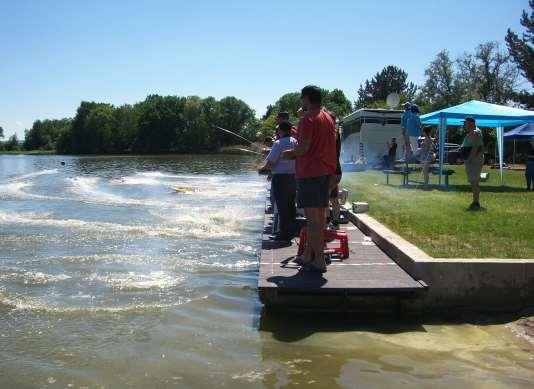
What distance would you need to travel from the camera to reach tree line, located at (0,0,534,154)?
213 ft

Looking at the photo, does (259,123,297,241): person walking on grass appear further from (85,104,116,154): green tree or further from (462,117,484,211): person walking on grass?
(85,104,116,154): green tree

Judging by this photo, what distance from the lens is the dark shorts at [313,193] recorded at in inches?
260

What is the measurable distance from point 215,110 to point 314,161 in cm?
10594

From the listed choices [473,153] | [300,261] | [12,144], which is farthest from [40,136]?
[300,261]

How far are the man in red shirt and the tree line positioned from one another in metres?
58.5

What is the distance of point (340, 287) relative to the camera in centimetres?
612

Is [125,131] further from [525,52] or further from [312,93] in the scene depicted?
[312,93]

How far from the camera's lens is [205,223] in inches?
547

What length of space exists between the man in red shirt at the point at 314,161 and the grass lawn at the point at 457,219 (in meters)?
1.57

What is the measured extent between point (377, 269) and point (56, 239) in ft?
23.4

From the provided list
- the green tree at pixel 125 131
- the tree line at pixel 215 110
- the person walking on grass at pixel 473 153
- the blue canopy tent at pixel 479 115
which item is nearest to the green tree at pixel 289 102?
the tree line at pixel 215 110

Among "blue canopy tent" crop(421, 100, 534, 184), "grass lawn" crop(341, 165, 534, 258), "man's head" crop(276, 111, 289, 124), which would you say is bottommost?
"grass lawn" crop(341, 165, 534, 258)

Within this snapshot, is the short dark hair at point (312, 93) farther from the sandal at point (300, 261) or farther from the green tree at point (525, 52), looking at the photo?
the green tree at point (525, 52)

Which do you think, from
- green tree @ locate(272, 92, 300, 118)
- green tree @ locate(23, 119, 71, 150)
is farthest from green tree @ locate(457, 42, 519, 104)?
green tree @ locate(23, 119, 71, 150)
